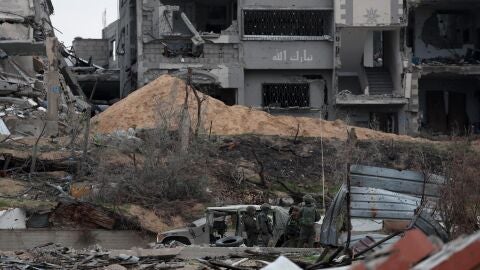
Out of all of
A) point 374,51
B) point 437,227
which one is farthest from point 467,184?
point 374,51

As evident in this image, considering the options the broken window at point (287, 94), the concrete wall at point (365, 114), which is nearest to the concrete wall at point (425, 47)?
the concrete wall at point (365, 114)

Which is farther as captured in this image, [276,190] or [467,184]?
[276,190]

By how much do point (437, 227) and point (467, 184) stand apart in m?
2.20

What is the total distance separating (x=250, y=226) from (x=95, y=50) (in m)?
43.0

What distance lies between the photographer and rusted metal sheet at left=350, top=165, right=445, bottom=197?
1435cm

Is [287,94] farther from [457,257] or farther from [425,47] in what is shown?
[457,257]

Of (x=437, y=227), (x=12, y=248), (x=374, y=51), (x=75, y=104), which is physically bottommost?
(x=12, y=248)

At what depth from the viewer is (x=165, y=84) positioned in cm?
3400

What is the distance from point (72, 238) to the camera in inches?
678

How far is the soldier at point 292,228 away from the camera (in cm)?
1471

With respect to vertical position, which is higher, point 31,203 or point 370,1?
point 370,1

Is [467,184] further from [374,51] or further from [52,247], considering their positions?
[374,51]

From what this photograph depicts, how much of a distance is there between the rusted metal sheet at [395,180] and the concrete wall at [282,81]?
75.0 ft

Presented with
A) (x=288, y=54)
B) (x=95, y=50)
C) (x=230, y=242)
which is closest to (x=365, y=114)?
(x=288, y=54)
